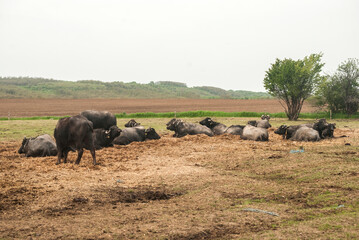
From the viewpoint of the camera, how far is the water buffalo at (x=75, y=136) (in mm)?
12891

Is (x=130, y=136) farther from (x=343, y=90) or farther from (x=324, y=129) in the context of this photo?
(x=343, y=90)

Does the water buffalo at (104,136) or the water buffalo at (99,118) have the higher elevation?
the water buffalo at (99,118)

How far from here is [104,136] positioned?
17.4 meters

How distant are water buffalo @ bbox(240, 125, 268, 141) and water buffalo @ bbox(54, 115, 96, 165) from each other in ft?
32.8

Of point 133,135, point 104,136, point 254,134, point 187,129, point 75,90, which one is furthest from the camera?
point 75,90

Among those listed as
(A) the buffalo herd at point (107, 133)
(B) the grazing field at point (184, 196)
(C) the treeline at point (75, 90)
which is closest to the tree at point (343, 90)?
(A) the buffalo herd at point (107, 133)

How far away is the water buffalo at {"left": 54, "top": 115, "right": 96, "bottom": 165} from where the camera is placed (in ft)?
42.3

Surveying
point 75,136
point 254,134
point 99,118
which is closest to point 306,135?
point 254,134

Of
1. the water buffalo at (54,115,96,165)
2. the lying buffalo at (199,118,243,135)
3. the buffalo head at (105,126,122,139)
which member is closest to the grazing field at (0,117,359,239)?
the water buffalo at (54,115,96,165)

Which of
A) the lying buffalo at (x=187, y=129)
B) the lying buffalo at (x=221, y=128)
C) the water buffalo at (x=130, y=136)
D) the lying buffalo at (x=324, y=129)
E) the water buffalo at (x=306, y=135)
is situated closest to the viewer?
the water buffalo at (x=306, y=135)

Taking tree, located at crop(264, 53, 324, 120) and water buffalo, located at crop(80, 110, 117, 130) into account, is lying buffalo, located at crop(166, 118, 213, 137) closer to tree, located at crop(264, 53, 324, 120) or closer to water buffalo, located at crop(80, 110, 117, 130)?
water buffalo, located at crop(80, 110, 117, 130)

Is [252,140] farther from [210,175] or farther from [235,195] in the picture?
[235,195]

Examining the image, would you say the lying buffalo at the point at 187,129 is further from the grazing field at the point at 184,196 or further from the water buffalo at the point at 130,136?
the grazing field at the point at 184,196

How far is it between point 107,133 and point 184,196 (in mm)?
8808
